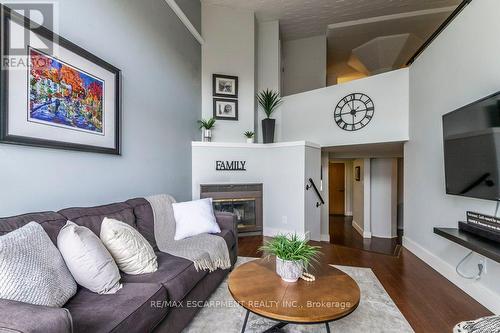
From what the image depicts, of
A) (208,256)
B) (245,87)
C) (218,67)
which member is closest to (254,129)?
(245,87)

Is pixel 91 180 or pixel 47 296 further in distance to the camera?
pixel 91 180

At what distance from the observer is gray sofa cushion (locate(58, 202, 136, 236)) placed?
5.79 feet

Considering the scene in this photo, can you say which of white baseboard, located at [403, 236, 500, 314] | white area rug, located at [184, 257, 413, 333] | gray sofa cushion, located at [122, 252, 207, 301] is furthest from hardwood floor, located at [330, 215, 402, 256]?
gray sofa cushion, located at [122, 252, 207, 301]

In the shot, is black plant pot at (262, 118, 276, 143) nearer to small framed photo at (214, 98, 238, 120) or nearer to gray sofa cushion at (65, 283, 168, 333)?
small framed photo at (214, 98, 238, 120)

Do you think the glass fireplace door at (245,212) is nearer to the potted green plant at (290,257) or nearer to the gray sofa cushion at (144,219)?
the gray sofa cushion at (144,219)

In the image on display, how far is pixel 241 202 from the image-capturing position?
4320mm

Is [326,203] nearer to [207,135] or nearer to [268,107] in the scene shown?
[268,107]

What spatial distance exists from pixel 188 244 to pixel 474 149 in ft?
8.57

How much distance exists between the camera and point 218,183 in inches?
165

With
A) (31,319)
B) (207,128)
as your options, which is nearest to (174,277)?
(31,319)

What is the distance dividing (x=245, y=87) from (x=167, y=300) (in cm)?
394

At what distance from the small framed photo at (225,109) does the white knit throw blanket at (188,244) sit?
2.23 m

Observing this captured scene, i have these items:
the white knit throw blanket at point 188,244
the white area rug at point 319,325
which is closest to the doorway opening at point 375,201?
the white area rug at point 319,325

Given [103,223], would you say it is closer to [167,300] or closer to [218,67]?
[167,300]
